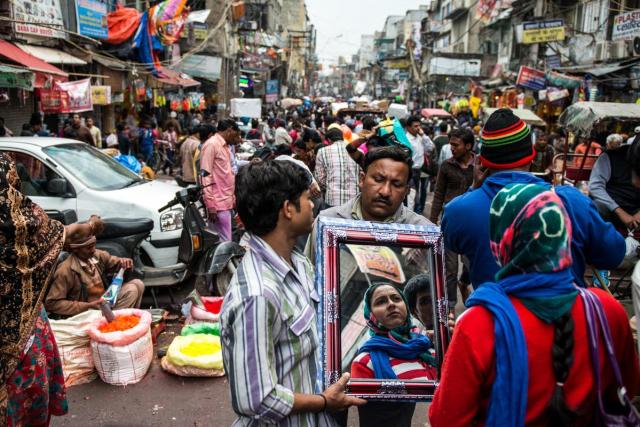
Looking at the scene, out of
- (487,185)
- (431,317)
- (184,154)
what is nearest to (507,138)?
(487,185)

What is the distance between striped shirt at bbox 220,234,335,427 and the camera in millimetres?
1615

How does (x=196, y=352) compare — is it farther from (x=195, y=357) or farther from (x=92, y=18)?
(x=92, y=18)

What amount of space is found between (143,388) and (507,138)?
3.33 metres

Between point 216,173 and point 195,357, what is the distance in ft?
10.2

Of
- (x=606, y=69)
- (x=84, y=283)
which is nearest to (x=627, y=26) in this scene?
(x=606, y=69)

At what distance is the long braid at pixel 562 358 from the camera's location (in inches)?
57.5

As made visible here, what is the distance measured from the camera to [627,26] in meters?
13.0

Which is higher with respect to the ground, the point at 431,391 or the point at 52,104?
the point at 52,104

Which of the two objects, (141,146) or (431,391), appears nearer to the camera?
(431,391)

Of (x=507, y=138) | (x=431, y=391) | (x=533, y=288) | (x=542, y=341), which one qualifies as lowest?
(x=431, y=391)

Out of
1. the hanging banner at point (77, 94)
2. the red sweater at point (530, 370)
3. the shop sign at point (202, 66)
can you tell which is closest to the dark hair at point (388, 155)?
the red sweater at point (530, 370)

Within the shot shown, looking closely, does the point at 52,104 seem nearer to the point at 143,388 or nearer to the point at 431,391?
the point at 143,388

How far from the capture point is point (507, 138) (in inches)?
94.4

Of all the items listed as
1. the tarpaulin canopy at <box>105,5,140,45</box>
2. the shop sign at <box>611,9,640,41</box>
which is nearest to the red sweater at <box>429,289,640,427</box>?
the shop sign at <box>611,9,640,41</box>
